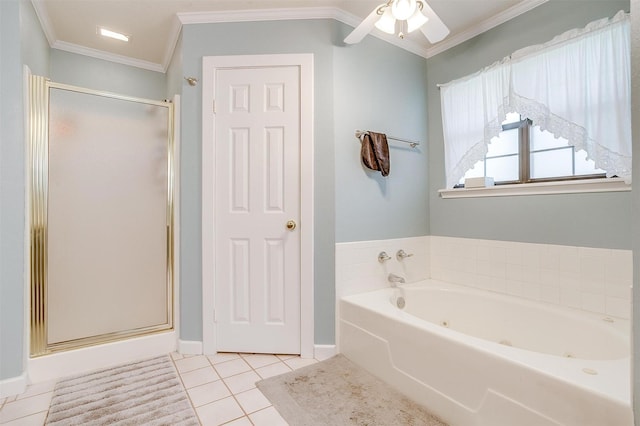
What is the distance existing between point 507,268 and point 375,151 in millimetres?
1285

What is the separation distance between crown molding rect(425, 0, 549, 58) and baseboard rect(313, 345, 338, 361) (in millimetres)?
2582

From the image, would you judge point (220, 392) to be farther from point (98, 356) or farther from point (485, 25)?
point (485, 25)

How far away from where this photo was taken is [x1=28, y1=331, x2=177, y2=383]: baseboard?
5.75 ft

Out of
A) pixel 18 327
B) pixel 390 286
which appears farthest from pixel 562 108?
pixel 18 327

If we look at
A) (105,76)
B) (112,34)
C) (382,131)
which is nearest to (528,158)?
(382,131)

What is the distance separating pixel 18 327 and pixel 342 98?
2.43 meters

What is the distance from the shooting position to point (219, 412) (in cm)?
148

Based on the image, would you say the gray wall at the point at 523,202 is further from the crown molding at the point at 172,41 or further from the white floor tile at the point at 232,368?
the crown molding at the point at 172,41

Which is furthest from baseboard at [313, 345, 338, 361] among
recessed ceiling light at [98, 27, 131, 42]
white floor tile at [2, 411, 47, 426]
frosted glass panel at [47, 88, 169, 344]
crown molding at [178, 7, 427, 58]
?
recessed ceiling light at [98, 27, 131, 42]

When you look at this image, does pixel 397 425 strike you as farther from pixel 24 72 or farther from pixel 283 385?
pixel 24 72

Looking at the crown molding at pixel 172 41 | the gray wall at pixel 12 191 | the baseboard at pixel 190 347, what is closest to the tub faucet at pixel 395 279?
the baseboard at pixel 190 347

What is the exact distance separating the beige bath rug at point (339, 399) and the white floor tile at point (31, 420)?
3.42ft

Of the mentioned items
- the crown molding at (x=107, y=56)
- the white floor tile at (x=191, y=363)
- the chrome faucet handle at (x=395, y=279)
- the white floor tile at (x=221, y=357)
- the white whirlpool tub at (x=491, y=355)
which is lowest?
the white floor tile at (x=191, y=363)

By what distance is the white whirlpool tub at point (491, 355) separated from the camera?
1.05 m
